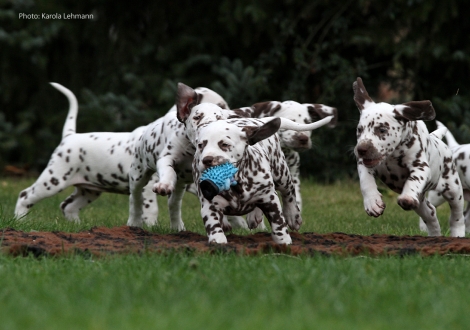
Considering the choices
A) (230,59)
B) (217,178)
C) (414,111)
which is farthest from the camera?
(230,59)

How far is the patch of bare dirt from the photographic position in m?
5.19

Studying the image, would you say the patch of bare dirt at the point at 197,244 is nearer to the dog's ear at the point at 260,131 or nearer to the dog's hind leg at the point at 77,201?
the dog's ear at the point at 260,131

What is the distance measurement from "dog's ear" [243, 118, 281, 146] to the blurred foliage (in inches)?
258

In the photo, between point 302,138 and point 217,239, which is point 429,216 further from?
point 217,239

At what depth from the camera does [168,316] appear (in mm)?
3400

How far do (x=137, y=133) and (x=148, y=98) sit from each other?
5317 millimetres

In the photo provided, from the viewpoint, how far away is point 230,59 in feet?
46.6

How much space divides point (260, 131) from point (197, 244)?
35.4 inches

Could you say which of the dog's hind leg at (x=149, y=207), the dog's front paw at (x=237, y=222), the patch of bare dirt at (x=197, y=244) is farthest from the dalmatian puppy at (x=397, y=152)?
the dog's hind leg at (x=149, y=207)

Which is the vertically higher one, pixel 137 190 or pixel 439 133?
pixel 439 133

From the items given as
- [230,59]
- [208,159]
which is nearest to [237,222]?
[208,159]

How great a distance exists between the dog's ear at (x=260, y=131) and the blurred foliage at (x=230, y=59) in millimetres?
6561

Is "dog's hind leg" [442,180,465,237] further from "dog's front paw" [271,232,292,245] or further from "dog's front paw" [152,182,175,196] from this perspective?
"dog's front paw" [152,182,175,196]

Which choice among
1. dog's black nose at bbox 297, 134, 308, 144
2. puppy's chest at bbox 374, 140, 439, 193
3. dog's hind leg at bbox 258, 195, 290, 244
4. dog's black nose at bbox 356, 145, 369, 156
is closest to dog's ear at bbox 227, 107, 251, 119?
dog's black nose at bbox 297, 134, 308, 144
